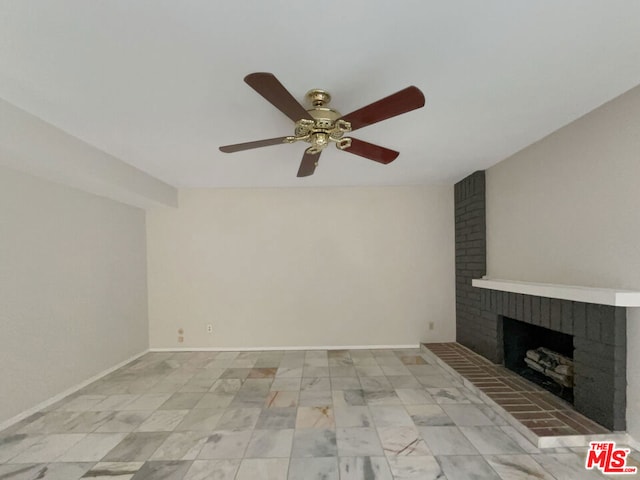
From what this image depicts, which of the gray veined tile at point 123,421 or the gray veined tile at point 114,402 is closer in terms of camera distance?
the gray veined tile at point 123,421

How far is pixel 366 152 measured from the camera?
2.14 meters

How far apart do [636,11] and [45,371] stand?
4.49 metres

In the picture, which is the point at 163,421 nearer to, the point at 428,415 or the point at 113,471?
the point at 113,471

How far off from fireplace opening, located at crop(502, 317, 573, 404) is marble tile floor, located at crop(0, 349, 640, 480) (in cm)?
72

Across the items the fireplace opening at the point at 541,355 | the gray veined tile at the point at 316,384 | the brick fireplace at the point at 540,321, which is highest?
the brick fireplace at the point at 540,321

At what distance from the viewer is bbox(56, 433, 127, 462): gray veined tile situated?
75.1 inches

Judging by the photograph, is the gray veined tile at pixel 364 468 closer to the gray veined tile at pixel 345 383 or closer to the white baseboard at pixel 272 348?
the gray veined tile at pixel 345 383

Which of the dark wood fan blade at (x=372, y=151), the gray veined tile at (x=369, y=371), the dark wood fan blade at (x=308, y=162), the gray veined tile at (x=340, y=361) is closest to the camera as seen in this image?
the dark wood fan blade at (x=372, y=151)

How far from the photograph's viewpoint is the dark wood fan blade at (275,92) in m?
1.23

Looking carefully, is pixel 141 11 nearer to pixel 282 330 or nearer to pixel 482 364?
pixel 282 330

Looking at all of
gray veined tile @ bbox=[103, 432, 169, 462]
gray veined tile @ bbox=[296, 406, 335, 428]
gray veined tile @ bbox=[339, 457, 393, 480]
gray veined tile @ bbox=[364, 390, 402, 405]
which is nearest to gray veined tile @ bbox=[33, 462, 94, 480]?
gray veined tile @ bbox=[103, 432, 169, 462]

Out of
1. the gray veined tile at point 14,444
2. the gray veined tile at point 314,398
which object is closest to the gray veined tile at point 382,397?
the gray veined tile at point 314,398

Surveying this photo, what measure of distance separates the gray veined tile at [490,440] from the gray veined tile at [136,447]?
218cm

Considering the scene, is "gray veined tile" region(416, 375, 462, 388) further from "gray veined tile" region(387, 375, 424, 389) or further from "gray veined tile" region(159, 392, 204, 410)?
"gray veined tile" region(159, 392, 204, 410)
